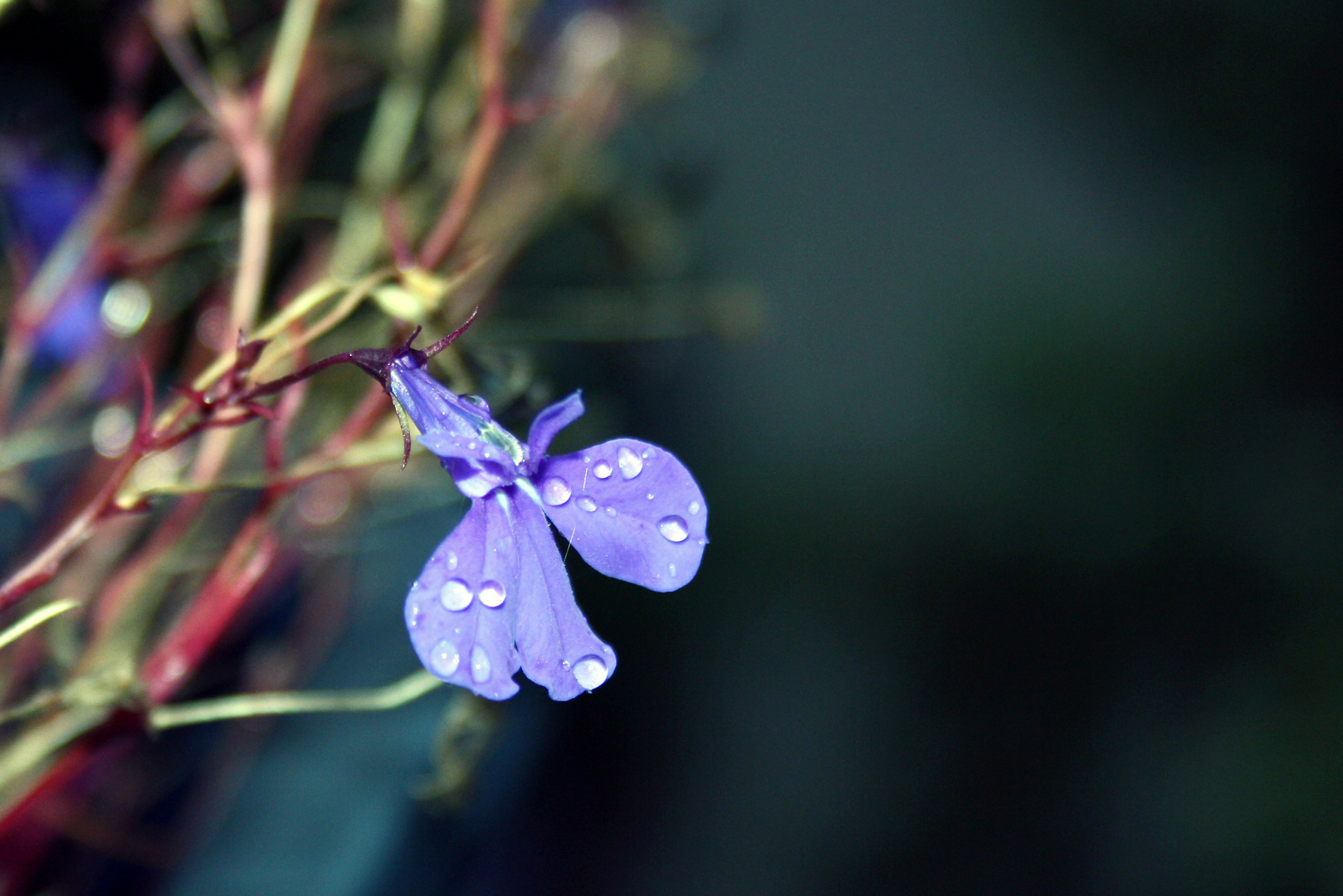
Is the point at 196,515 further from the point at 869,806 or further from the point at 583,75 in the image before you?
the point at 869,806

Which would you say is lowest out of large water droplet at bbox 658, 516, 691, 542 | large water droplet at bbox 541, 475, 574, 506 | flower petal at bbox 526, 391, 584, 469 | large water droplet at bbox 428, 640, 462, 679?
large water droplet at bbox 428, 640, 462, 679

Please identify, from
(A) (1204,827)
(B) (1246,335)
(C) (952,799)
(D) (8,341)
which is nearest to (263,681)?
(D) (8,341)

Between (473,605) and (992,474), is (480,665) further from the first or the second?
(992,474)

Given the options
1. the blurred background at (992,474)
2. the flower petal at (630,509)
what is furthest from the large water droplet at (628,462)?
the blurred background at (992,474)

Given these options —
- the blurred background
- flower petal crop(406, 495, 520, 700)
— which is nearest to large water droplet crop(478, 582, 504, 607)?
flower petal crop(406, 495, 520, 700)

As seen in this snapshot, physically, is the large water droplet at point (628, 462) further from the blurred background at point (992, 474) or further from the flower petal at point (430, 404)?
the blurred background at point (992, 474)

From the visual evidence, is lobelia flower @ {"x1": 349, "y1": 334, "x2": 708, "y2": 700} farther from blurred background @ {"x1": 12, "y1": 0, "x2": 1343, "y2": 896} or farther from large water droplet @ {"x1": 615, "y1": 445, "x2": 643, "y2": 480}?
blurred background @ {"x1": 12, "y1": 0, "x2": 1343, "y2": 896}
